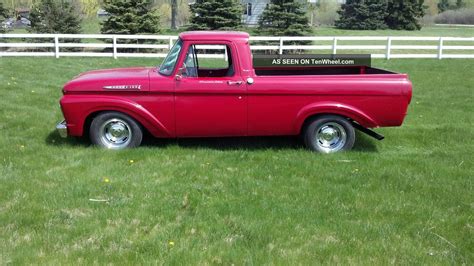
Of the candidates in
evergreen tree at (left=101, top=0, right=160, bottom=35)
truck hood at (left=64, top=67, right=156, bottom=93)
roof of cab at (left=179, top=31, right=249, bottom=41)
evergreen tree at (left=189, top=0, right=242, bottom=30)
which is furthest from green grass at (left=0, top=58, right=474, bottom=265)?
evergreen tree at (left=189, top=0, right=242, bottom=30)

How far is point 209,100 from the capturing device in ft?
22.6

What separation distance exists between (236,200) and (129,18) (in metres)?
21.9

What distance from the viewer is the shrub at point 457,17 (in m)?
75.4

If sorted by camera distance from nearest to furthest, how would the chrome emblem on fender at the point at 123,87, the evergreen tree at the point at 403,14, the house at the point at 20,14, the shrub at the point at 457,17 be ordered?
1. the chrome emblem on fender at the point at 123,87
2. the house at the point at 20,14
3. the evergreen tree at the point at 403,14
4. the shrub at the point at 457,17

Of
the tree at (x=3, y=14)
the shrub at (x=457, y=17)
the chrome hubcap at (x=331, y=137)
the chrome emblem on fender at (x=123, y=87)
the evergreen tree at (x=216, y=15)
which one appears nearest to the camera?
the chrome emblem on fender at (x=123, y=87)

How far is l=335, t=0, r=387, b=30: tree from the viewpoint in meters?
51.6

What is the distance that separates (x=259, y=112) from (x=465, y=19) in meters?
78.7

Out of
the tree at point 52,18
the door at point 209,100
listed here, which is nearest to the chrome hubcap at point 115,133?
the door at point 209,100

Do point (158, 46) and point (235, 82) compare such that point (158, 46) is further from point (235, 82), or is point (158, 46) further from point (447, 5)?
point (447, 5)

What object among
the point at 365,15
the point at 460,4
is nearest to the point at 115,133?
the point at 365,15

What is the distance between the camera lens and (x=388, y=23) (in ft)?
178

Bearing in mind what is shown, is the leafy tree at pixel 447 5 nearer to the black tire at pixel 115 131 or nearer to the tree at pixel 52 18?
the tree at pixel 52 18

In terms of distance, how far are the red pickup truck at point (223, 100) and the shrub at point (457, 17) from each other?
77010 mm

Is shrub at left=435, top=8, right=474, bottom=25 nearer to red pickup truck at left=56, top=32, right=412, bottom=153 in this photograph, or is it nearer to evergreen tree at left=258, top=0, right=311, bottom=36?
evergreen tree at left=258, top=0, right=311, bottom=36
